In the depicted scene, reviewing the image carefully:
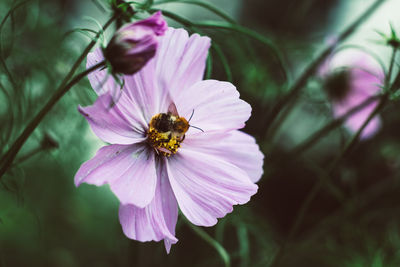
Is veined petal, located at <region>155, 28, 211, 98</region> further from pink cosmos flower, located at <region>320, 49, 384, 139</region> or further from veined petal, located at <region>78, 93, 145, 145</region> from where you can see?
pink cosmos flower, located at <region>320, 49, 384, 139</region>

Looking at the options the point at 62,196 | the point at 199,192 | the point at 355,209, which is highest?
the point at 199,192

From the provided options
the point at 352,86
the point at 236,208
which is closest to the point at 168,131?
the point at 236,208

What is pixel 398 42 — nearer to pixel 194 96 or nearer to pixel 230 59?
pixel 194 96

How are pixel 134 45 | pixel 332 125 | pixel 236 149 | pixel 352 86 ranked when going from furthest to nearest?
pixel 352 86 < pixel 332 125 < pixel 236 149 < pixel 134 45

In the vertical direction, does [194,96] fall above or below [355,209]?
above

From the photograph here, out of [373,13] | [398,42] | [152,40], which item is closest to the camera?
[152,40]

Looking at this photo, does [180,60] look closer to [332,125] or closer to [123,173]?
[123,173]

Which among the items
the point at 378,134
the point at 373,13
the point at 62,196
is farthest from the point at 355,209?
the point at 62,196

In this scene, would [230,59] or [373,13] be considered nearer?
[373,13]
